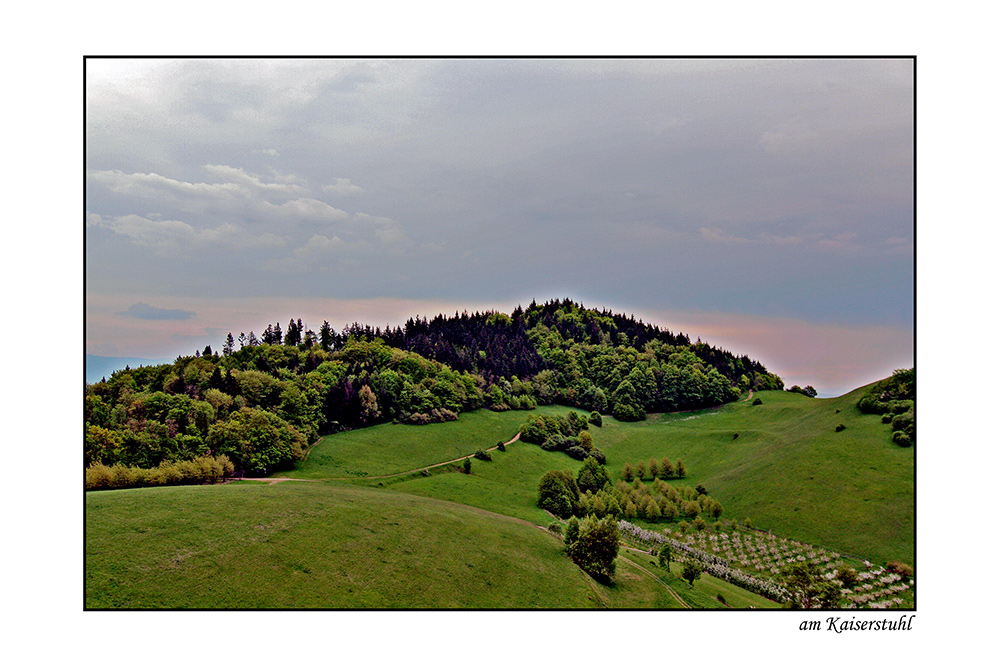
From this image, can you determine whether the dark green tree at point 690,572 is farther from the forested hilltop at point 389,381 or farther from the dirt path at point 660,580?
the forested hilltop at point 389,381

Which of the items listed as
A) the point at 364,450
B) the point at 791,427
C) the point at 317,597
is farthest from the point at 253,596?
the point at 791,427

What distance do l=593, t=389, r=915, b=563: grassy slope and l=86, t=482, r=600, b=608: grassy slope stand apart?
21693 millimetres

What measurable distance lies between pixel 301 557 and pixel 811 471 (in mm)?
44438

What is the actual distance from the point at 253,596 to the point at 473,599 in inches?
362

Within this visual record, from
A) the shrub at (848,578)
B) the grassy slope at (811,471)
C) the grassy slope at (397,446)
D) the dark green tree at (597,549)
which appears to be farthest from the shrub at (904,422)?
the grassy slope at (397,446)

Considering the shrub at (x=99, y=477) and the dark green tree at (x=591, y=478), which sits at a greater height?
the shrub at (x=99, y=477)

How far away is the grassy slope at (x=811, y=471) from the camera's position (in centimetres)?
3619

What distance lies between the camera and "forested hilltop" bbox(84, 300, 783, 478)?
37250 mm

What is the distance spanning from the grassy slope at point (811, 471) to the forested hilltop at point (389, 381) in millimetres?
25466

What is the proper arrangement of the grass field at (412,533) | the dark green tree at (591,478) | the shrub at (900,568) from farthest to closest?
the dark green tree at (591,478) → the shrub at (900,568) → the grass field at (412,533)

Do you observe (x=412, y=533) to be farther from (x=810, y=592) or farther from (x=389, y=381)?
(x=389, y=381)

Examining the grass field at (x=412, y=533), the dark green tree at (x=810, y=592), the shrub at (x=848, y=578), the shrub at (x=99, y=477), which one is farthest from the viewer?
the shrub at (x=848, y=578)

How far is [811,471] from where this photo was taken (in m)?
45.7

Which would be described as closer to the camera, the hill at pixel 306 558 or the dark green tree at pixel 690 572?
the hill at pixel 306 558
